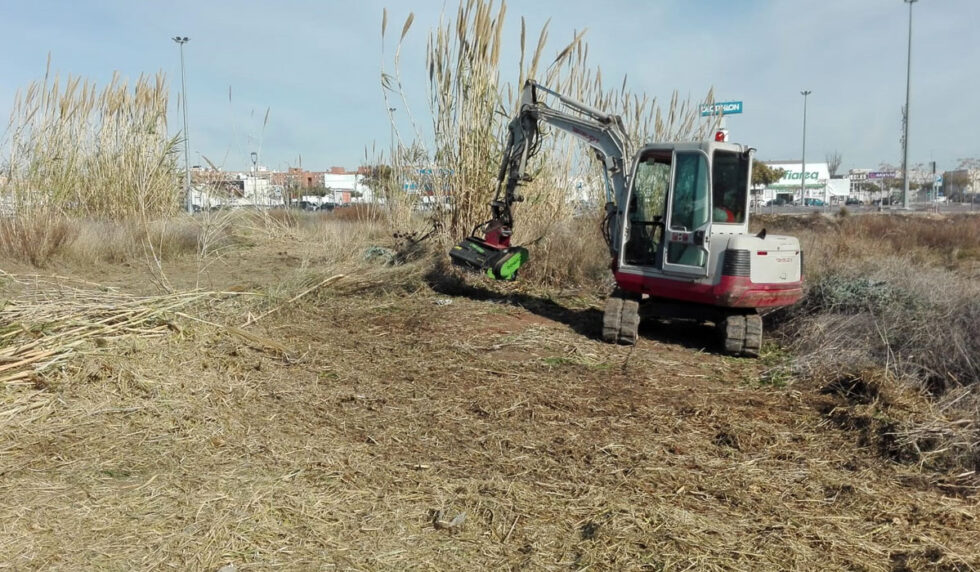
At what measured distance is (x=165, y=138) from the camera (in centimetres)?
1508

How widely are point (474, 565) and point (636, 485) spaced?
1.25m

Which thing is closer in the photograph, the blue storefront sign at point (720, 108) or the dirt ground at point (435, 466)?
the dirt ground at point (435, 466)

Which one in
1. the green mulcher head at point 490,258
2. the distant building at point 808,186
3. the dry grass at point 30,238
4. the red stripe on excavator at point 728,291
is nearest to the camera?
the red stripe on excavator at point 728,291

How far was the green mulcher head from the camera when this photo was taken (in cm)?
933

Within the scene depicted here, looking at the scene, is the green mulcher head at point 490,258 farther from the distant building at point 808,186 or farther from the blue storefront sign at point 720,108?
the distant building at point 808,186

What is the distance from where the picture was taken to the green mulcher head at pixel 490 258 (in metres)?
9.33

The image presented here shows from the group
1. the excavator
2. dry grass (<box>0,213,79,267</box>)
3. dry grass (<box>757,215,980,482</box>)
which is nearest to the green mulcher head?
the excavator

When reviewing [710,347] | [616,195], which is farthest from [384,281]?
[710,347]

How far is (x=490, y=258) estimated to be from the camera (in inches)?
368

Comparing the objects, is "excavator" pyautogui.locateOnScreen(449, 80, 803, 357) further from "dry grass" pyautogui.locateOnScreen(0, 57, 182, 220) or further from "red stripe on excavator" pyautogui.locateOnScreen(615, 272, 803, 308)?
"dry grass" pyautogui.locateOnScreen(0, 57, 182, 220)

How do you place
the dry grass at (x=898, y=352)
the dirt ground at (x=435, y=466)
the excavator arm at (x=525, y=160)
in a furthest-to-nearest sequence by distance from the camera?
the excavator arm at (x=525, y=160), the dry grass at (x=898, y=352), the dirt ground at (x=435, y=466)

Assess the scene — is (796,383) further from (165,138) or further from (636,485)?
(165,138)

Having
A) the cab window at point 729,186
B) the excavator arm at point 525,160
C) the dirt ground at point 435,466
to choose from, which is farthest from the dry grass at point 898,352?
the excavator arm at point 525,160

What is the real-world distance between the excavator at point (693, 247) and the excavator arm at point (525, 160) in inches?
0.9
